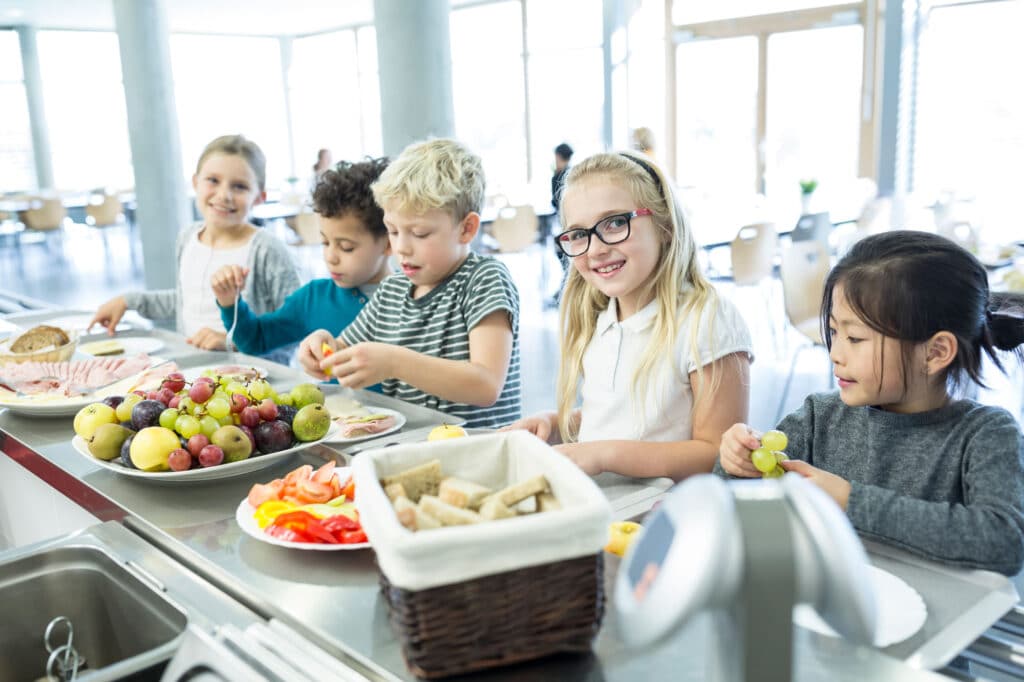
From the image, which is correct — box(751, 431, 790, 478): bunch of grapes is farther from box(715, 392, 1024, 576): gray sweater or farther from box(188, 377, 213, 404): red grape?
box(188, 377, 213, 404): red grape

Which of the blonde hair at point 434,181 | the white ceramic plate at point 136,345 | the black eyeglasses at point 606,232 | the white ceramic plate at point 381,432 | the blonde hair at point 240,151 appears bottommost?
the white ceramic plate at point 381,432

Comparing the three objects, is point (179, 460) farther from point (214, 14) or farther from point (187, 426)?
point (214, 14)

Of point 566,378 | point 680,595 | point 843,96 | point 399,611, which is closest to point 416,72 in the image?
point 566,378

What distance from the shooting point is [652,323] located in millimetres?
1657

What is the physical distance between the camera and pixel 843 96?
933 centimetres

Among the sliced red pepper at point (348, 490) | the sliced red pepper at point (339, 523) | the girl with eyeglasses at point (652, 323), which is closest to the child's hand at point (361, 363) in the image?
the girl with eyeglasses at point (652, 323)

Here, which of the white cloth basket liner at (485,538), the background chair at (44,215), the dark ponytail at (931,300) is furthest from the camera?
the background chair at (44,215)

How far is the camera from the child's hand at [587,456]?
1375 millimetres

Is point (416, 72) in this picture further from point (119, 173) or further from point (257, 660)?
point (119, 173)

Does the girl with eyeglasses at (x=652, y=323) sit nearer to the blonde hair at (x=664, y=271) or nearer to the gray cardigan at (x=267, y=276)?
the blonde hair at (x=664, y=271)

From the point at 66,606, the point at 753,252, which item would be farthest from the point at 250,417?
the point at 753,252

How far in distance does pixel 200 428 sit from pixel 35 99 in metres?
14.2


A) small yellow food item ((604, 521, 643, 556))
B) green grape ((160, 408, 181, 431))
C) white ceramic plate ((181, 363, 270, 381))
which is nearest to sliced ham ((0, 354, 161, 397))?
white ceramic plate ((181, 363, 270, 381))

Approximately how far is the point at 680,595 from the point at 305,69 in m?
17.2
